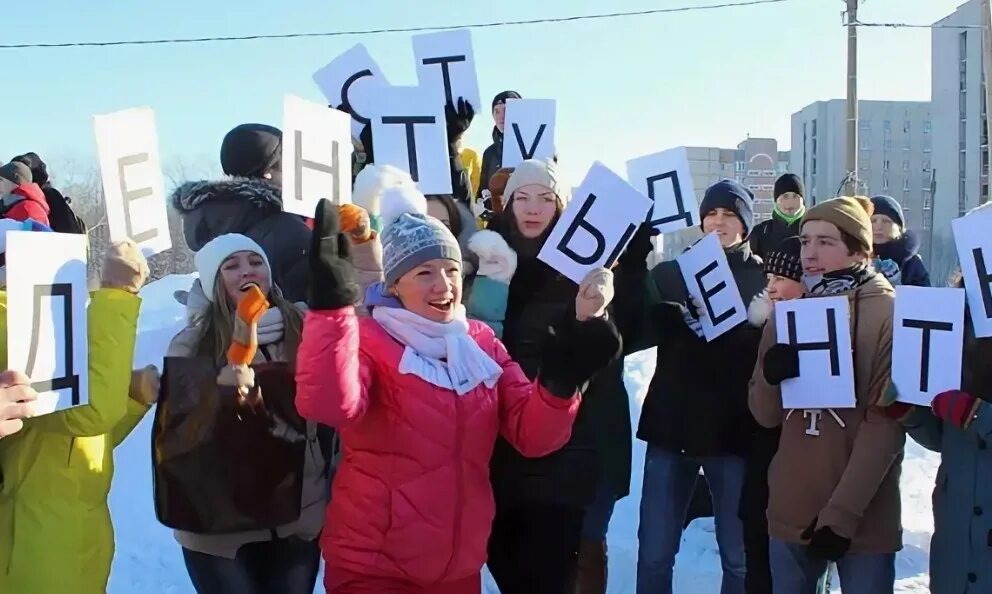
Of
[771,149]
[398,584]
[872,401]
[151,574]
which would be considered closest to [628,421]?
[872,401]

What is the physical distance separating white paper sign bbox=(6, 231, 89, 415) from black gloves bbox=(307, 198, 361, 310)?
2.31 feet

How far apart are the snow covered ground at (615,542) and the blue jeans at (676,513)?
2.77 ft

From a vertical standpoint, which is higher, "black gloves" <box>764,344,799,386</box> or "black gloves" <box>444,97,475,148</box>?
"black gloves" <box>444,97,475,148</box>

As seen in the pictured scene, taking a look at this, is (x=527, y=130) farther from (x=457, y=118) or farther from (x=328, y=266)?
(x=328, y=266)

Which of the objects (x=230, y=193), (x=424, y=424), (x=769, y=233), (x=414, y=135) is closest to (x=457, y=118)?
(x=414, y=135)

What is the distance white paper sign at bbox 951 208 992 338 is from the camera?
2596 mm

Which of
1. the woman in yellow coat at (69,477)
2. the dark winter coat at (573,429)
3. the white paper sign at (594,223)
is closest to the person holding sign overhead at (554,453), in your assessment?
the dark winter coat at (573,429)

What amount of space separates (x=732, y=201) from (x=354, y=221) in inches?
83.5

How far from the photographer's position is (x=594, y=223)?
2.93 meters

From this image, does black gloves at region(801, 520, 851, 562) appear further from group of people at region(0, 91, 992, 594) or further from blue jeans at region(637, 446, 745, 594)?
blue jeans at region(637, 446, 745, 594)

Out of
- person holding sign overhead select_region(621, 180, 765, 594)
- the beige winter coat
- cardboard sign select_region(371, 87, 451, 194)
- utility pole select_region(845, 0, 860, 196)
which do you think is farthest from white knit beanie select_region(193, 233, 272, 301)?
utility pole select_region(845, 0, 860, 196)

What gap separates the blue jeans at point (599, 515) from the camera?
11.2 feet

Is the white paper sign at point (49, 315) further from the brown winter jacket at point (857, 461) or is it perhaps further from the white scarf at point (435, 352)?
the brown winter jacket at point (857, 461)

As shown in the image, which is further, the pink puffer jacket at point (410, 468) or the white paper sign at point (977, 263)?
the white paper sign at point (977, 263)
